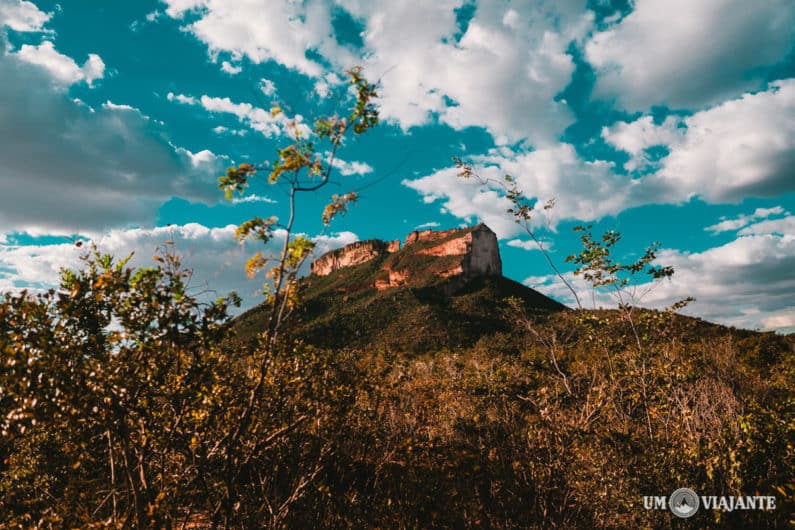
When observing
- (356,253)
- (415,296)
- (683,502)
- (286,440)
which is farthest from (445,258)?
(286,440)

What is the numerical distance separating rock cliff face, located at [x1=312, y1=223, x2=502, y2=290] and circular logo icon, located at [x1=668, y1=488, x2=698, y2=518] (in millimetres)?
110582

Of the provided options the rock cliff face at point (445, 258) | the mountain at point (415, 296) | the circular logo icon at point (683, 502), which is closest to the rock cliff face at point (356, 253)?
the mountain at point (415, 296)

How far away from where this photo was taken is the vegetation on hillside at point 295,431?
401 cm

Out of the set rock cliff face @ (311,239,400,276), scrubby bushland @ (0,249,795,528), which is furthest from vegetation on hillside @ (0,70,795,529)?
rock cliff face @ (311,239,400,276)

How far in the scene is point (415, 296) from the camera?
334 feet

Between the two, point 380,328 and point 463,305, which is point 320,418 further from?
point 463,305

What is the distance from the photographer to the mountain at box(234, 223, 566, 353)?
76.6 metres

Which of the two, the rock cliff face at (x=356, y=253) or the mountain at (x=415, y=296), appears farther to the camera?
the rock cliff face at (x=356, y=253)

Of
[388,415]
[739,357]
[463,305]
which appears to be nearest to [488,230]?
[463,305]

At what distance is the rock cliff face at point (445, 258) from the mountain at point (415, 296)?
0.34 metres

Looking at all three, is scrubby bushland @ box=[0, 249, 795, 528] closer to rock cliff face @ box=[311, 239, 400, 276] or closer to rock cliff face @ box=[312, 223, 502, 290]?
rock cliff face @ box=[312, 223, 502, 290]

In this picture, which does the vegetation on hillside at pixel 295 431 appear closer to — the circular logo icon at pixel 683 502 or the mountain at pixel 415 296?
the circular logo icon at pixel 683 502

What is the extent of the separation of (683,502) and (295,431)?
7.51 m

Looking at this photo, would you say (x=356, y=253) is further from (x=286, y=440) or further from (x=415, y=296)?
(x=286, y=440)
